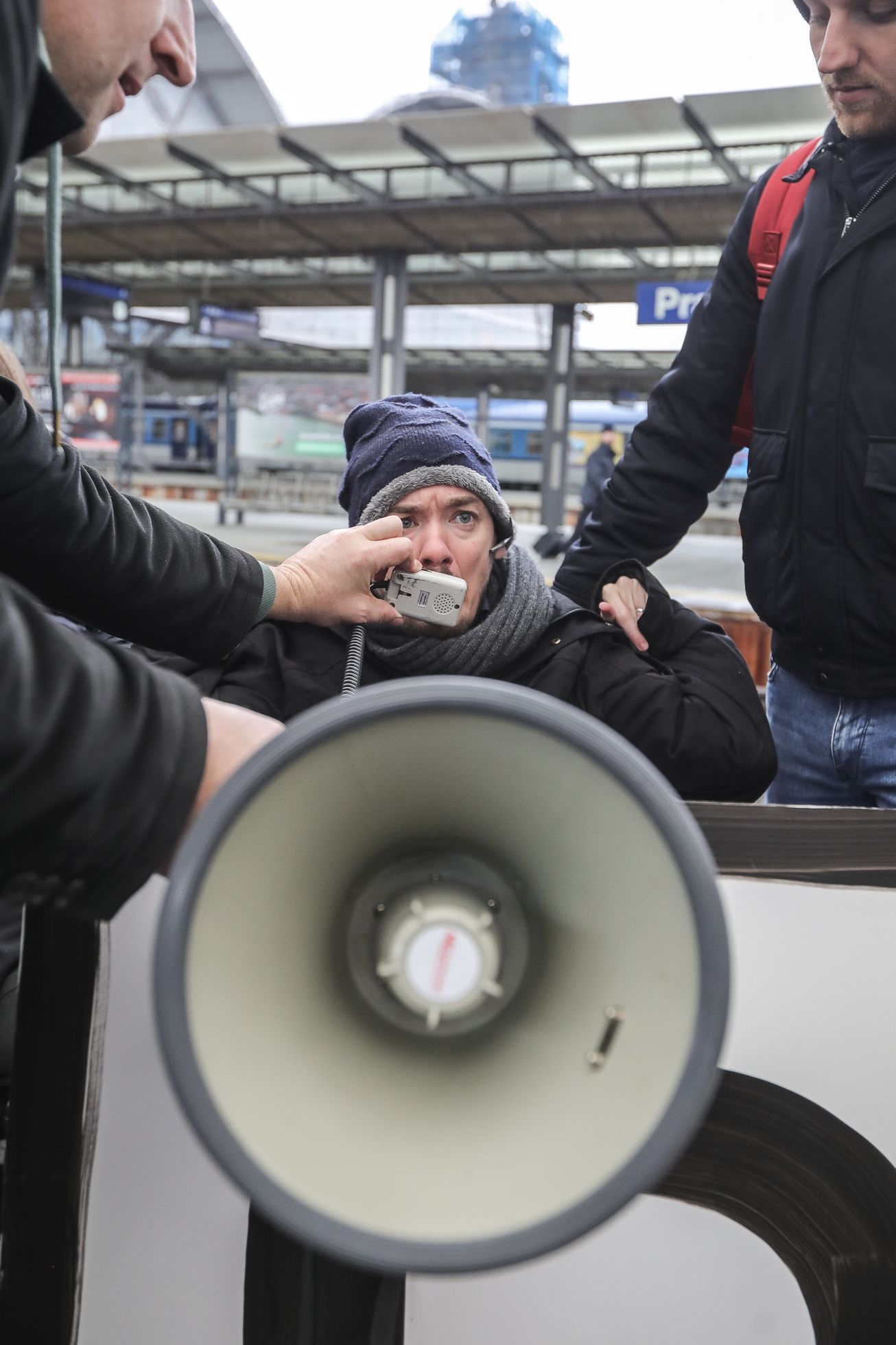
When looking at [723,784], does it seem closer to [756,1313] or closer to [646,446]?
[646,446]

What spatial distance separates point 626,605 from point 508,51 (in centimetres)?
9147

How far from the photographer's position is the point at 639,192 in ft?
36.8

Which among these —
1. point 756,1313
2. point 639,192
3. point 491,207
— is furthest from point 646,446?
point 491,207

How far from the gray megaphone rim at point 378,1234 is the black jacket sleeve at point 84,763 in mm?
76

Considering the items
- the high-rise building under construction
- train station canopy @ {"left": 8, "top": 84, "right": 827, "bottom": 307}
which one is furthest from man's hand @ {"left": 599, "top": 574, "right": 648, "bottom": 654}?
the high-rise building under construction

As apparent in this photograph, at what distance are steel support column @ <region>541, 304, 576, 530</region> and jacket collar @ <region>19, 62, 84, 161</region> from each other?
1672cm

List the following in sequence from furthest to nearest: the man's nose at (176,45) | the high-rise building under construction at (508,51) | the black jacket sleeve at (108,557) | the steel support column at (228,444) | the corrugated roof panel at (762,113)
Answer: the high-rise building under construction at (508,51), the steel support column at (228,444), the corrugated roof panel at (762,113), the black jacket sleeve at (108,557), the man's nose at (176,45)

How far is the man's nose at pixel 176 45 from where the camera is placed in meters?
1.21

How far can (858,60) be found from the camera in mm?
1895

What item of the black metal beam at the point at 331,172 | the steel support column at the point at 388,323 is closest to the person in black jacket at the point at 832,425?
the black metal beam at the point at 331,172

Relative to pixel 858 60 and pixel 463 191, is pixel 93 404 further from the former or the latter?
pixel 858 60

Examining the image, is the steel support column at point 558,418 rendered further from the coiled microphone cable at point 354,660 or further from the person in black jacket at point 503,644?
the coiled microphone cable at point 354,660

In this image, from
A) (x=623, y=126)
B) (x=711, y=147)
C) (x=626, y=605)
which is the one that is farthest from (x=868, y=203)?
(x=711, y=147)

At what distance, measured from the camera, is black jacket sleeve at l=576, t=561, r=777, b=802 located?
2.16m
